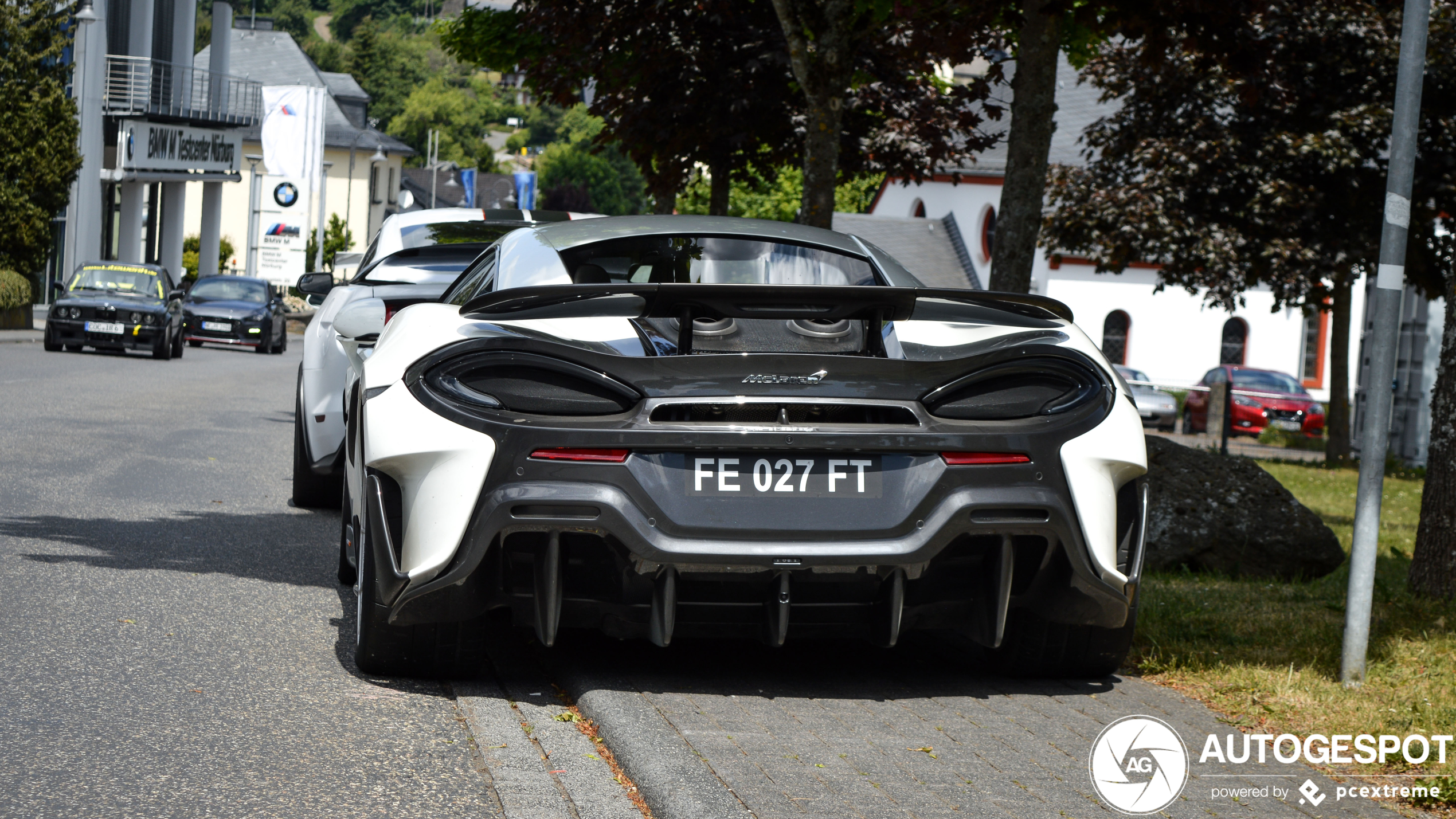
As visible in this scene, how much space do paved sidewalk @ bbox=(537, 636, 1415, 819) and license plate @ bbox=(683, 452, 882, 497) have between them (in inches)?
24.8

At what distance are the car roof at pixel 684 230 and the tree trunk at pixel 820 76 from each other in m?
4.78

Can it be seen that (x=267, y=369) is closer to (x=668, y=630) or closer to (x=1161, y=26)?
(x=1161, y=26)

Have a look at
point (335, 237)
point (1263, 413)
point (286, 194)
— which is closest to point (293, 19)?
point (335, 237)

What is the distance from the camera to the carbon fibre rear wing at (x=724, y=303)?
4.46 meters

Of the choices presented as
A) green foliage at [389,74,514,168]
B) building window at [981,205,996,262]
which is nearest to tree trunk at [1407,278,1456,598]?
building window at [981,205,996,262]

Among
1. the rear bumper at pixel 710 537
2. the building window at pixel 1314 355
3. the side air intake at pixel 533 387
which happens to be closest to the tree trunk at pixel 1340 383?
the rear bumper at pixel 710 537

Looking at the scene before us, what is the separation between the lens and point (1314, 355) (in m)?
53.1

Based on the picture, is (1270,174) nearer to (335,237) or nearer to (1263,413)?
(1263,413)

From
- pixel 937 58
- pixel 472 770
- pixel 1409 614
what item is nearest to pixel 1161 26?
pixel 937 58

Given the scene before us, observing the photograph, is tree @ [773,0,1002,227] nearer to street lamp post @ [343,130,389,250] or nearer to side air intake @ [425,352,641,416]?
side air intake @ [425,352,641,416]

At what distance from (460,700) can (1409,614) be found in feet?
12.3

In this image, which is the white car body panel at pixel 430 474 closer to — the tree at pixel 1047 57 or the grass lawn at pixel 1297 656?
the grass lawn at pixel 1297 656

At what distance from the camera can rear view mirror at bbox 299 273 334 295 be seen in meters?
9.86

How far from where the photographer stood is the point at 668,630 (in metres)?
4.45
